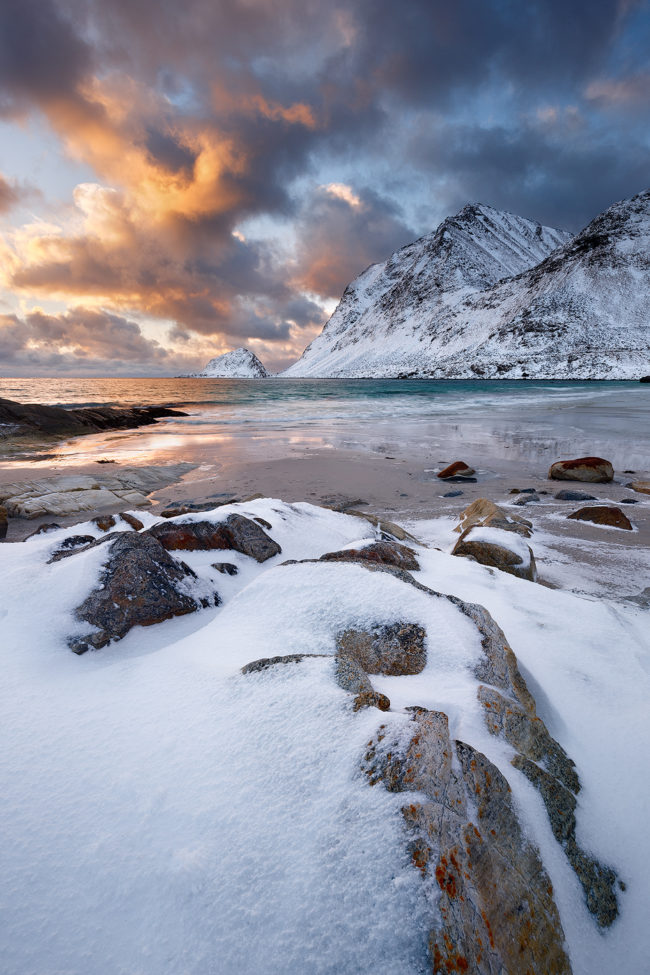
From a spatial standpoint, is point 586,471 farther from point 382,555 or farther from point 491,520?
point 382,555

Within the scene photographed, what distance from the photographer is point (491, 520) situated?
4.55m

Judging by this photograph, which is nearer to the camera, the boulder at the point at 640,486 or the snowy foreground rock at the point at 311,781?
the snowy foreground rock at the point at 311,781

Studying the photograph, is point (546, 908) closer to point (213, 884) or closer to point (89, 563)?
point (213, 884)

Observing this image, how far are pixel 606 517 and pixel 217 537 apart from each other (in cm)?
459

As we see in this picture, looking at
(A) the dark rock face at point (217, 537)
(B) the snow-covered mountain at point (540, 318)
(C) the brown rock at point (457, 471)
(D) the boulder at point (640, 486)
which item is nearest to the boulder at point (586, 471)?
(D) the boulder at point (640, 486)

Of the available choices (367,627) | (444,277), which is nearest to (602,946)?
(367,627)

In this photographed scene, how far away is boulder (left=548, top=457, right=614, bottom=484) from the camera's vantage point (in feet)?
23.5

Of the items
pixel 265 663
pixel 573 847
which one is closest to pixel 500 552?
pixel 573 847

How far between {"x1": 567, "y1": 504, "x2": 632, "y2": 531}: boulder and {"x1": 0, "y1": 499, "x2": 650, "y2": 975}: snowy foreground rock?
3.36 meters

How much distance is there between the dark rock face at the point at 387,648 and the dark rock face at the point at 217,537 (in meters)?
1.28

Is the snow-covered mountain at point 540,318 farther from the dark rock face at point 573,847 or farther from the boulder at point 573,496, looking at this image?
the dark rock face at point 573,847

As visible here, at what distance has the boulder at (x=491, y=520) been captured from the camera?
4531 millimetres

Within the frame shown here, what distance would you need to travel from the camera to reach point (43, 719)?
1.38 m

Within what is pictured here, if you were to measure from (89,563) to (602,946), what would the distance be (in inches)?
91.0
